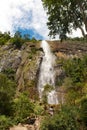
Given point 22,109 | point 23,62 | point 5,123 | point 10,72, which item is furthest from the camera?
point 23,62

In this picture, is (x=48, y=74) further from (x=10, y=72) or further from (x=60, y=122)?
(x=60, y=122)

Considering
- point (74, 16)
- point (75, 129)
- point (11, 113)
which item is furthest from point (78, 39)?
point (75, 129)

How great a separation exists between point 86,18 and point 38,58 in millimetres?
17265

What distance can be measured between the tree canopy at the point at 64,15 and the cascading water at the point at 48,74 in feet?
30.7

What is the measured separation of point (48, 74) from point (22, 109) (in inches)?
606

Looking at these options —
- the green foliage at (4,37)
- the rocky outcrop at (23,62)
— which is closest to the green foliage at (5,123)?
the rocky outcrop at (23,62)

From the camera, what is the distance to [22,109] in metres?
25.0

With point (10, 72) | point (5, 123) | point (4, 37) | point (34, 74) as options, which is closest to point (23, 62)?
point (10, 72)

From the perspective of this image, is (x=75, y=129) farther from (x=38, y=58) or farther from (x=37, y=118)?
(x=38, y=58)

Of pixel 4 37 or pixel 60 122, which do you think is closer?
pixel 60 122

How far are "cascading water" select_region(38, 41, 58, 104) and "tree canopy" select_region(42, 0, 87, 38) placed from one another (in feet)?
30.7

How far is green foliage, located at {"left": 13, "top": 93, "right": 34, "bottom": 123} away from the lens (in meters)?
23.6

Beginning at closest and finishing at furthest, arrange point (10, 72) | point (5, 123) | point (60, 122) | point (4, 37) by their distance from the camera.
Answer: point (60, 122) → point (5, 123) → point (10, 72) → point (4, 37)

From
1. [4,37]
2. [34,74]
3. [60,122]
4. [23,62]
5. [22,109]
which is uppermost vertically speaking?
[4,37]
